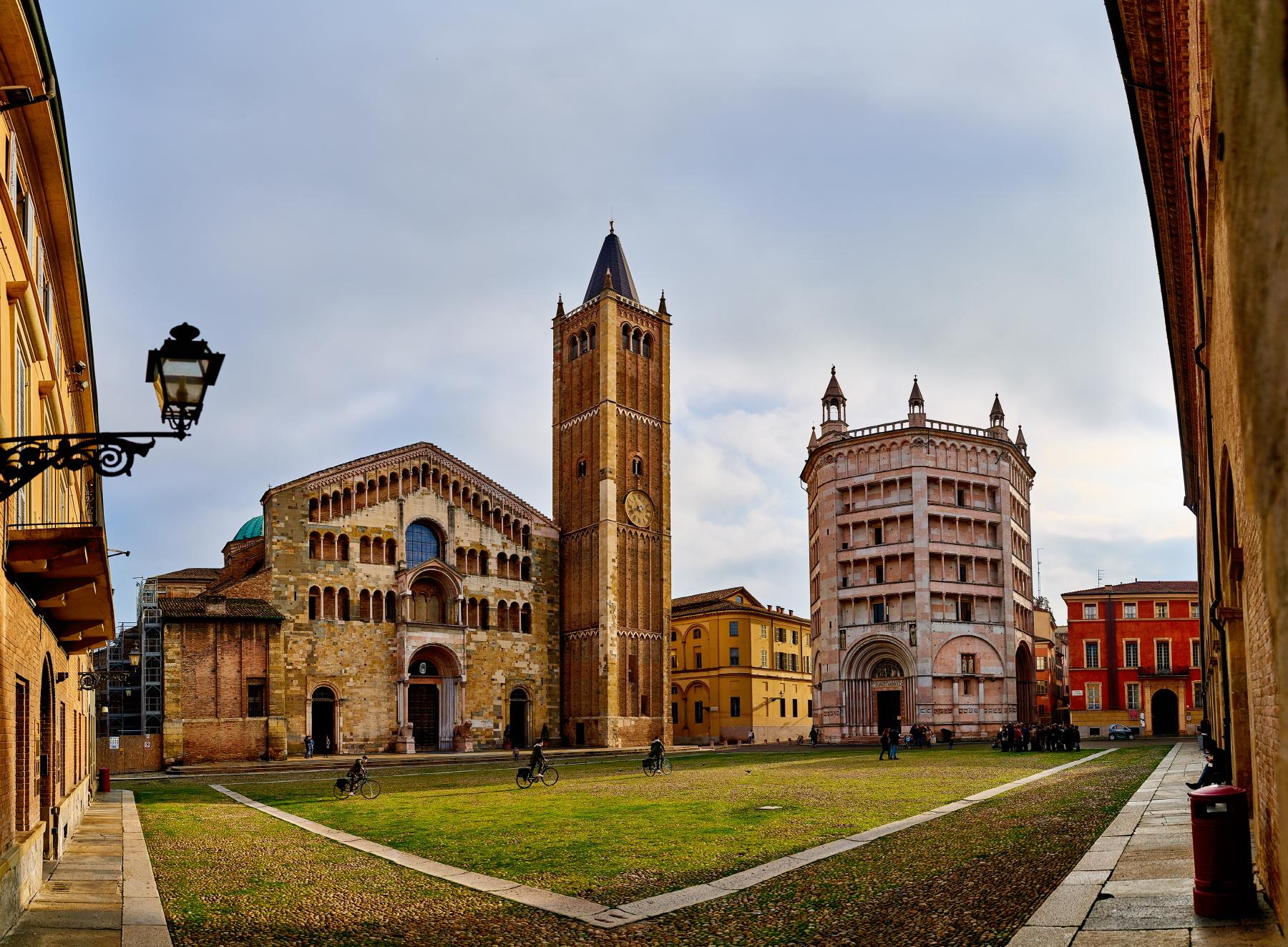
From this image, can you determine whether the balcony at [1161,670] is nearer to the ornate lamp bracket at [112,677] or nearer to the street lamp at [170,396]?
the ornate lamp bracket at [112,677]

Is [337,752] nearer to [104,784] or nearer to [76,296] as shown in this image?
[104,784]

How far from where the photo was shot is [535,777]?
29656mm

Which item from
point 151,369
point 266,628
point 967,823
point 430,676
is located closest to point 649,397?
point 430,676

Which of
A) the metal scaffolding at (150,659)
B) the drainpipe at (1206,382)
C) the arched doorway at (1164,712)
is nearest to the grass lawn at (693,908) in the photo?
the drainpipe at (1206,382)

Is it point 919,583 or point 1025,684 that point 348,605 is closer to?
point 919,583

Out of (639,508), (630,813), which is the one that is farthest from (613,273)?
(630,813)

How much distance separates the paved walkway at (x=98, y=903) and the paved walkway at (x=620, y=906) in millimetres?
3235

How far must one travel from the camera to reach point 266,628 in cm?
5022

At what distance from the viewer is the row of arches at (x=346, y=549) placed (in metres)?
53.1

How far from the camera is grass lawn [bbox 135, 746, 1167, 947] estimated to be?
10320mm

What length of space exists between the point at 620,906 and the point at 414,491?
46622mm

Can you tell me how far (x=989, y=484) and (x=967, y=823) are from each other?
52.2m

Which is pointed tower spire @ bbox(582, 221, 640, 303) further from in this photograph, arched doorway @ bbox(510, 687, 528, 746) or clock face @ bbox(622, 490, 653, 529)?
arched doorway @ bbox(510, 687, 528, 746)

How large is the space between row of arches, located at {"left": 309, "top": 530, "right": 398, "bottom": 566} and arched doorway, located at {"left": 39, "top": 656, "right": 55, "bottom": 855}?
3718 centimetres
